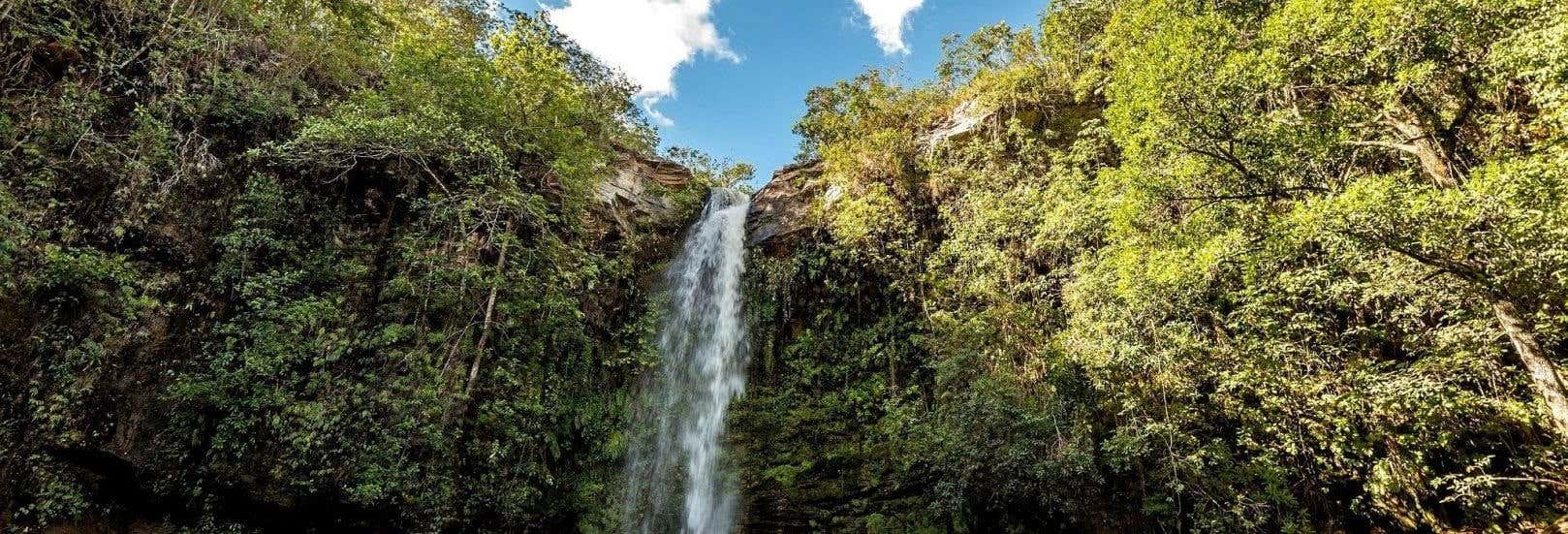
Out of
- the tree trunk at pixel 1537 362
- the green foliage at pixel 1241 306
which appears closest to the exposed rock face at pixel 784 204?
the green foliage at pixel 1241 306

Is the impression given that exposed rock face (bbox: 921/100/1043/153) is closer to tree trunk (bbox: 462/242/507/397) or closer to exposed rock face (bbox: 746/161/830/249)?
exposed rock face (bbox: 746/161/830/249)

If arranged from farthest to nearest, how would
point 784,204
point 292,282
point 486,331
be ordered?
point 784,204 → point 486,331 → point 292,282

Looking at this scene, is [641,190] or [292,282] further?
[641,190]

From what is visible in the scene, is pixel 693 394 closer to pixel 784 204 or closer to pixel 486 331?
pixel 486 331

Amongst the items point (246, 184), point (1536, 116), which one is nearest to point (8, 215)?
point (246, 184)

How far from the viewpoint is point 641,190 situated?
1391 cm

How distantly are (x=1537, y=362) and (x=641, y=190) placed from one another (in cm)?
1312

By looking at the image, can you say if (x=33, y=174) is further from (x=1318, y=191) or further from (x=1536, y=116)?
(x=1536, y=116)

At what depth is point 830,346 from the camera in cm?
1145

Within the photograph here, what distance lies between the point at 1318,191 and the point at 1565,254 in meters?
2.16

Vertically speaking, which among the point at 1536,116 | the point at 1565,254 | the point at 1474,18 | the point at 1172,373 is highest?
the point at 1474,18

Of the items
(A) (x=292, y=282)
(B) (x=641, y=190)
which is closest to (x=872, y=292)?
(B) (x=641, y=190)

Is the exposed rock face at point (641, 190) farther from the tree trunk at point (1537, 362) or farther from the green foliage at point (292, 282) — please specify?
the tree trunk at point (1537, 362)

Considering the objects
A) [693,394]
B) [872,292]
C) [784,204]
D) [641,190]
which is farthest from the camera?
[641,190]
